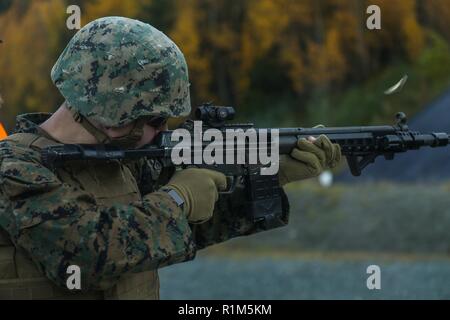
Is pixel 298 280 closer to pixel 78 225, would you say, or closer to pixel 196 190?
pixel 196 190

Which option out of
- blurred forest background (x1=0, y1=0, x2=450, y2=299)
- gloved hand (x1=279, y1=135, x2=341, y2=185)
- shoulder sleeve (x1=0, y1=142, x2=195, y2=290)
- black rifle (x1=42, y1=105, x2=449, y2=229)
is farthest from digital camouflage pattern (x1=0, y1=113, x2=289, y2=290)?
blurred forest background (x1=0, y1=0, x2=450, y2=299)

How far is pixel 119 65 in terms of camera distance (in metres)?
3.75

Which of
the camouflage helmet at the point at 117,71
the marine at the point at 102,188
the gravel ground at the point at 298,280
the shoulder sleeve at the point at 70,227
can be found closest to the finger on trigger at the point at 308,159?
the marine at the point at 102,188

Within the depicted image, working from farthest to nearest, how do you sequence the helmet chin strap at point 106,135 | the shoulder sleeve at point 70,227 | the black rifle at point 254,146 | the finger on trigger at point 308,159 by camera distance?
1. the finger on trigger at point 308,159
2. the helmet chin strap at point 106,135
3. the black rifle at point 254,146
4. the shoulder sleeve at point 70,227

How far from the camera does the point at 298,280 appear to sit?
9711 mm

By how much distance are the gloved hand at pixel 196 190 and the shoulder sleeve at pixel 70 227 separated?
0.23 metres

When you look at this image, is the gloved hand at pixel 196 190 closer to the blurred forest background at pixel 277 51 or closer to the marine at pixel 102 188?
the marine at pixel 102 188

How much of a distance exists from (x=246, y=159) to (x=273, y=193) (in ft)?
0.79

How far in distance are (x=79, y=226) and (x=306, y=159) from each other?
1434 millimetres

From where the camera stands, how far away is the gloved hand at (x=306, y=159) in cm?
450

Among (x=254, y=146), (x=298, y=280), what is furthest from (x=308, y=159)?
(x=298, y=280)

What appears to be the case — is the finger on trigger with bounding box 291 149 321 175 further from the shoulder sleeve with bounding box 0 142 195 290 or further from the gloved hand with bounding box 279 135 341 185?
the shoulder sleeve with bounding box 0 142 195 290

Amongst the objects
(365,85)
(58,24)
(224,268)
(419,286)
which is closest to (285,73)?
(365,85)

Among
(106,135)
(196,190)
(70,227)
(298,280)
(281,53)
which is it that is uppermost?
(281,53)
